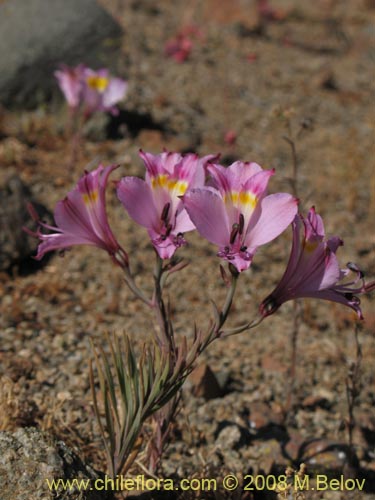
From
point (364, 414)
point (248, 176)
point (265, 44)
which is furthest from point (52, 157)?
point (265, 44)

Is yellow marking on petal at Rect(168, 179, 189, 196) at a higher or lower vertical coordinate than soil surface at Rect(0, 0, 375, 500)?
higher

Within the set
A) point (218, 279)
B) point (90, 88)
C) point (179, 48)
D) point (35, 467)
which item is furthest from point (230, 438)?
point (179, 48)

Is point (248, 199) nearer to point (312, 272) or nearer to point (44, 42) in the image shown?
point (312, 272)

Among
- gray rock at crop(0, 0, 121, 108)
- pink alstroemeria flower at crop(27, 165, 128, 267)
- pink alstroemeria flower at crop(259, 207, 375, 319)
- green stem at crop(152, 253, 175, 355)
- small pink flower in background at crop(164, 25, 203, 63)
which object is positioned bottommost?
small pink flower in background at crop(164, 25, 203, 63)

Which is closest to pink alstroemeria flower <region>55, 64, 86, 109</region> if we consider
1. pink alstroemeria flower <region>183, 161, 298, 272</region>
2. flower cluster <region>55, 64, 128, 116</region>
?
flower cluster <region>55, 64, 128, 116</region>

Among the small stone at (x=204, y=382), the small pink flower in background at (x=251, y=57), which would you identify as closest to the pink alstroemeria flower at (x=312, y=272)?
the small stone at (x=204, y=382)

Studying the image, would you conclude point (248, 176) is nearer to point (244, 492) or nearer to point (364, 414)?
point (244, 492)

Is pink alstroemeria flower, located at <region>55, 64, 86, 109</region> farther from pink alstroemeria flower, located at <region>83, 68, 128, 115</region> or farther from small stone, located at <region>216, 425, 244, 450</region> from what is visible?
small stone, located at <region>216, 425, 244, 450</region>
